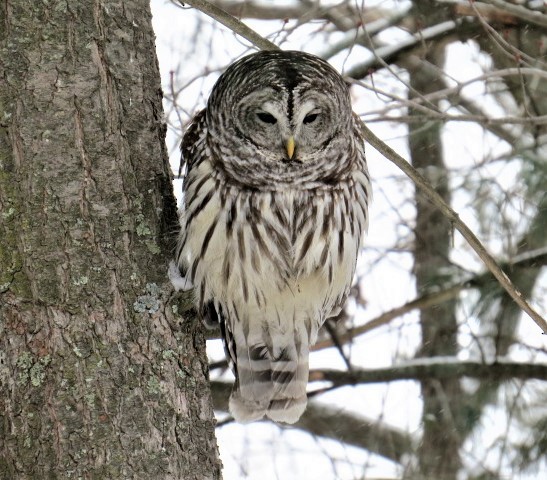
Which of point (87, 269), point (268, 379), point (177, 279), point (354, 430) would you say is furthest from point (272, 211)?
point (354, 430)

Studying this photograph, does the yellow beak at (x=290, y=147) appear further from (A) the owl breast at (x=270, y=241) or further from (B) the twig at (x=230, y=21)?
(B) the twig at (x=230, y=21)

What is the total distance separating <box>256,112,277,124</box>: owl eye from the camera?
3273mm

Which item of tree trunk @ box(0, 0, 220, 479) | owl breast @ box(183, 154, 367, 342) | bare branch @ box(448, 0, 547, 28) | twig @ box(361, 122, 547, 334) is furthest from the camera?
bare branch @ box(448, 0, 547, 28)

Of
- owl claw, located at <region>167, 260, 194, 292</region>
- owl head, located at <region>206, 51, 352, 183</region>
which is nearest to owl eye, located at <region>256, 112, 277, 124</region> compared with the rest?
owl head, located at <region>206, 51, 352, 183</region>

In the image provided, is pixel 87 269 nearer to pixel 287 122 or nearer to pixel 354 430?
pixel 287 122

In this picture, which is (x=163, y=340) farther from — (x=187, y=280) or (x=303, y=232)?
(x=303, y=232)

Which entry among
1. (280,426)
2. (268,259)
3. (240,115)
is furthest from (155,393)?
(280,426)

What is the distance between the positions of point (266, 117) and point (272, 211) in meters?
0.34

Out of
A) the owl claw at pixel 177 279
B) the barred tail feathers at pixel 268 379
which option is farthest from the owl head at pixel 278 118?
the barred tail feathers at pixel 268 379

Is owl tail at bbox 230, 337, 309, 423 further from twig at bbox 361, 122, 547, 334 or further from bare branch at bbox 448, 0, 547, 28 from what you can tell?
bare branch at bbox 448, 0, 547, 28

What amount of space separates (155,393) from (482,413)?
259 cm

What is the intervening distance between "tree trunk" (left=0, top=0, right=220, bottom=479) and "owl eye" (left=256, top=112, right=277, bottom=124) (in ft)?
1.49

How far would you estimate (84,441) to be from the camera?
2.50 m

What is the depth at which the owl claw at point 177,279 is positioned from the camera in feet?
9.32
